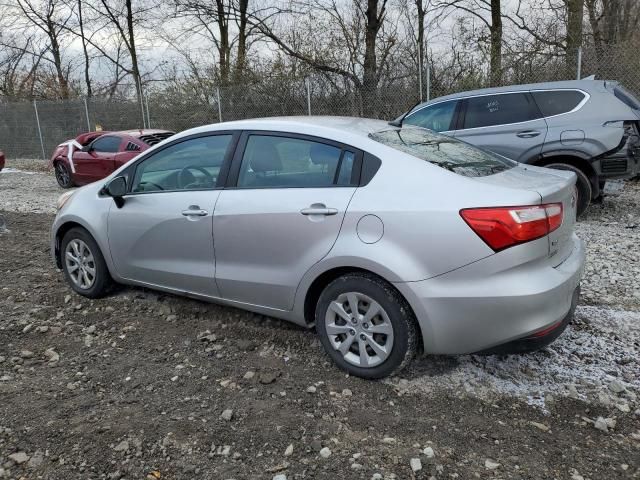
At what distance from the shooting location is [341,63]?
1493cm

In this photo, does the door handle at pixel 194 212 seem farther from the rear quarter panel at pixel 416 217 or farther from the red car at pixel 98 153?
the red car at pixel 98 153

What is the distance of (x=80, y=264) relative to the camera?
481cm

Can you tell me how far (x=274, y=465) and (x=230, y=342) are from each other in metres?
1.42

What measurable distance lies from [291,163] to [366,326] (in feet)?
3.79

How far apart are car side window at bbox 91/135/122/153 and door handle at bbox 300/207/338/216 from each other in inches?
368

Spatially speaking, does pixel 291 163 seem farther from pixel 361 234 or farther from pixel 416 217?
pixel 416 217

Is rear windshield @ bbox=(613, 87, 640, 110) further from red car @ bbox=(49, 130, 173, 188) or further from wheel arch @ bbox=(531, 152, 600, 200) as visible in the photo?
red car @ bbox=(49, 130, 173, 188)

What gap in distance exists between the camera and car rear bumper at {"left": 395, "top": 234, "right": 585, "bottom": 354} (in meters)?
2.83

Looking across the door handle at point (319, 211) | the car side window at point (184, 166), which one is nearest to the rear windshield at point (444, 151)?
the door handle at point (319, 211)

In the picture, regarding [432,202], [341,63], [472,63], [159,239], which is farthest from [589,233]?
[341,63]

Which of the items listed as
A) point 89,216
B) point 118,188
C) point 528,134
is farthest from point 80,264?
point 528,134

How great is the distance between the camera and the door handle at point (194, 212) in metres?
3.80

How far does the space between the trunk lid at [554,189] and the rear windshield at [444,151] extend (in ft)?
0.39

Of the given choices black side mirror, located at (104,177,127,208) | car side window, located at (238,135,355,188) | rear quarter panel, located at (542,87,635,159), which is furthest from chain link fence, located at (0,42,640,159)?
black side mirror, located at (104,177,127,208)
